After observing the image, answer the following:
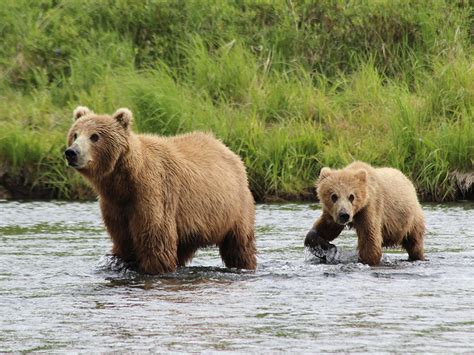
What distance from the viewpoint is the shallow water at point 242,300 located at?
6.52 metres

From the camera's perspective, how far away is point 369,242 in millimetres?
9477

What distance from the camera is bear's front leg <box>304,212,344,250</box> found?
9.70 m

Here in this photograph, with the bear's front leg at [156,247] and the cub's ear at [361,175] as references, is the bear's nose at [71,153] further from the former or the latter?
the cub's ear at [361,175]

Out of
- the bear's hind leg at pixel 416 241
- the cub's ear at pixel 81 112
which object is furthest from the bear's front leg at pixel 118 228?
the bear's hind leg at pixel 416 241

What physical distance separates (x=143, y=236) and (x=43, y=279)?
88cm

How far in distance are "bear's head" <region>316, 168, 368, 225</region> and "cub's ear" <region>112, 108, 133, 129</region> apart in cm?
183

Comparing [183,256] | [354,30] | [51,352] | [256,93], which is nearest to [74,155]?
[183,256]

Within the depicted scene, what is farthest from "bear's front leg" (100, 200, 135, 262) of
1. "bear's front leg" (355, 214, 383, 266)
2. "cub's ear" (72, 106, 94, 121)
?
"bear's front leg" (355, 214, 383, 266)

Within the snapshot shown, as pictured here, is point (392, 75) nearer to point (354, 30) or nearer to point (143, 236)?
point (354, 30)

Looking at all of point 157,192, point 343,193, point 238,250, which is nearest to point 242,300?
point 157,192

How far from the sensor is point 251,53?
1683 cm

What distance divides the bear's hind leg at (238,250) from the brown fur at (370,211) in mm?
634

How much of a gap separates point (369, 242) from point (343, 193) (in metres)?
0.48

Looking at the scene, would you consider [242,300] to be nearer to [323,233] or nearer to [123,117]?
[123,117]
